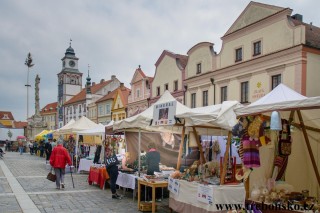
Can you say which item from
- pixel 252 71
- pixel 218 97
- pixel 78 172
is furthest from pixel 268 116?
pixel 218 97

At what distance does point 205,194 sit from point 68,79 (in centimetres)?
7708

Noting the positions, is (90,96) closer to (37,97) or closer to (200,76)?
(37,97)

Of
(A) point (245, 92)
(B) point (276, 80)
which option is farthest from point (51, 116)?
(B) point (276, 80)

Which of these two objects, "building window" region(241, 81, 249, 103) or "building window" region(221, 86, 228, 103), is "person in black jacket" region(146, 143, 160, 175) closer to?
"building window" region(241, 81, 249, 103)

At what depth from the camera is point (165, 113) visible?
862 cm

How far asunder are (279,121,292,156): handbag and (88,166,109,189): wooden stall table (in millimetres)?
6720

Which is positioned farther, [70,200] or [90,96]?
[90,96]

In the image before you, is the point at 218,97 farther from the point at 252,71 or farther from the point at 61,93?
the point at 61,93

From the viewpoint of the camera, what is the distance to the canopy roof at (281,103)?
531cm

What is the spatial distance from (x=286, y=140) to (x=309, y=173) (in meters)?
1.13

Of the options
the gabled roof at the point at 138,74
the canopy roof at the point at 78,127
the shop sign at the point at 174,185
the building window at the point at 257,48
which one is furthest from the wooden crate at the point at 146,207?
the gabled roof at the point at 138,74

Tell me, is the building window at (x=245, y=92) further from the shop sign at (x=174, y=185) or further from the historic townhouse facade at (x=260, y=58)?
the shop sign at (x=174, y=185)

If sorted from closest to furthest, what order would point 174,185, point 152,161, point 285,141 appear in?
1. point 285,141
2. point 174,185
3. point 152,161

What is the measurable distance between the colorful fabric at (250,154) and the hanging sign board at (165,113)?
7.05 ft
